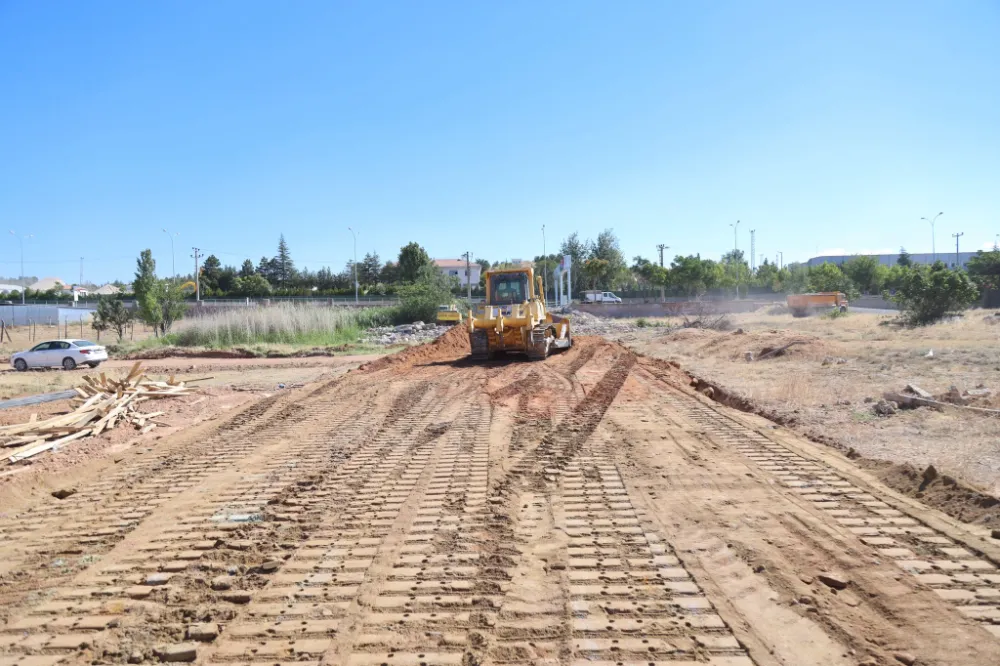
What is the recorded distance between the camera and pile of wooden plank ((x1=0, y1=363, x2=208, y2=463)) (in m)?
9.73

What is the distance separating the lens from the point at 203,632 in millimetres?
4160

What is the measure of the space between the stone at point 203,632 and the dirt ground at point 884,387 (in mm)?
5948

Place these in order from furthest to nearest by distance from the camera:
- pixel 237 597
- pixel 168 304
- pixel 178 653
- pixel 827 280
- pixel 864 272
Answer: pixel 864 272 < pixel 827 280 < pixel 168 304 < pixel 237 597 < pixel 178 653

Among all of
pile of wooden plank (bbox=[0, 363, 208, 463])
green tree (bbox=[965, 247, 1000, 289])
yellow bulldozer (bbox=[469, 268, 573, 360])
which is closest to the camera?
pile of wooden plank (bbox=[0, 363, 208, 463])

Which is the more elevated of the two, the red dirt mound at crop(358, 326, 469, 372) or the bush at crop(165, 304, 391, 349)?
the bush at crop(165, 304, 391, 349)

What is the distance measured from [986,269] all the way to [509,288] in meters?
58.4

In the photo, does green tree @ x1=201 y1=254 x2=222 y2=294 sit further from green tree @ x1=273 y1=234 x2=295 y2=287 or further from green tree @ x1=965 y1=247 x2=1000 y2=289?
green tree @ x1=965 y1=247 x2=1000 y2=289

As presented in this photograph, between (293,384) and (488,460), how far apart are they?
11512mm

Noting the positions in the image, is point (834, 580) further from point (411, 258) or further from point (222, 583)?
point (411, 258)

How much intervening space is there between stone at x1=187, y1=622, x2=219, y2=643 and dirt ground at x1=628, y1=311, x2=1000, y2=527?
5948 mm

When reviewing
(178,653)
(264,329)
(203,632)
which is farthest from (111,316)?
(178,653)

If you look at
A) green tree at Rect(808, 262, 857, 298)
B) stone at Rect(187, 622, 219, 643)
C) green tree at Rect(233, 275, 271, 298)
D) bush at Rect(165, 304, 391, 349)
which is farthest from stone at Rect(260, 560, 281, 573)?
green tree at Rect(233, 275, 271, 298)

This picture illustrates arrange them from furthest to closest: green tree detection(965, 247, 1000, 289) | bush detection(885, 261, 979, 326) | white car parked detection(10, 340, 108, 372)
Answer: green tree detection(965, 247, 1000, 289) → bush detection(885, 261, 979, 326) → white car parked detection(10, 340, 108, 372)

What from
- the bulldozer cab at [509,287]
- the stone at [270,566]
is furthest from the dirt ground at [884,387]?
the stone at [270,566]
